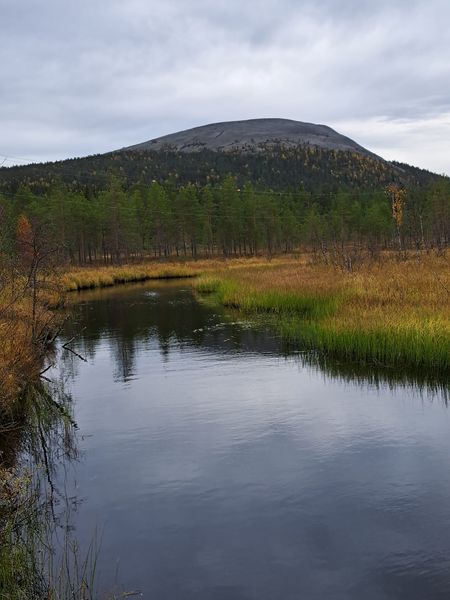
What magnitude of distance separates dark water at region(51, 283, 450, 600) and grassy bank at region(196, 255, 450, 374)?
161cm

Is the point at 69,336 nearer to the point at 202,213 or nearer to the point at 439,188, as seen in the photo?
the point at 202,213

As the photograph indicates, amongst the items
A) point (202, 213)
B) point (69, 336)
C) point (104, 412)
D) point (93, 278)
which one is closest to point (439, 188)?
point (202, 213)

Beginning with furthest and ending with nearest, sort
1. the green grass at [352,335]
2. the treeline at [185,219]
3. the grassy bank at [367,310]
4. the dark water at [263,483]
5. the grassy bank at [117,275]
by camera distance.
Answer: the treeline at [185,219], the grassy bank at [117,275], the grassy bank at [367,310], the green grass at [352,335], the dark water at [263,483]

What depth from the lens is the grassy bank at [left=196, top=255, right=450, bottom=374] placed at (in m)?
15.9

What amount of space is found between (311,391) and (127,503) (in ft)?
23.1

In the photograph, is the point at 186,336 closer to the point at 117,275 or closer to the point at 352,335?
the point at 352,335

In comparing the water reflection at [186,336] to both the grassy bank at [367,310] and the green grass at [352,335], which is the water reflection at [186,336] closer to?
the green grass at [352,335]

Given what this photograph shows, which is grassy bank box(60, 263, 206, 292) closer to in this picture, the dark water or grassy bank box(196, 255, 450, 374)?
grassy bank box(196, 255, 450, 374)

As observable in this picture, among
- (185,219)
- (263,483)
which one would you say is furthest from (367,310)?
(185,219)

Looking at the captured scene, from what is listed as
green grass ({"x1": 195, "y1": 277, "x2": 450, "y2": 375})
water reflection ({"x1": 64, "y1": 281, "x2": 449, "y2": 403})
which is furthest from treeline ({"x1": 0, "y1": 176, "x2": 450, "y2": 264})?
green grass ({"x1": 195, "y1": 277, "x2": 450, "y2": 375})

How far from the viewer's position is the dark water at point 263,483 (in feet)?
22.6

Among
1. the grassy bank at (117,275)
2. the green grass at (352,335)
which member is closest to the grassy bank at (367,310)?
the green grass at (352,335)

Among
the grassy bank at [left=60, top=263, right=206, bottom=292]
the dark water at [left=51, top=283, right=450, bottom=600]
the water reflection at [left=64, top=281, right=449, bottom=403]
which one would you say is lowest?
the dark water at [left=51, top=283, right=450, bottom=600]

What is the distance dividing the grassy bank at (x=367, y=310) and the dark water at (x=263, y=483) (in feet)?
→ 5.27
